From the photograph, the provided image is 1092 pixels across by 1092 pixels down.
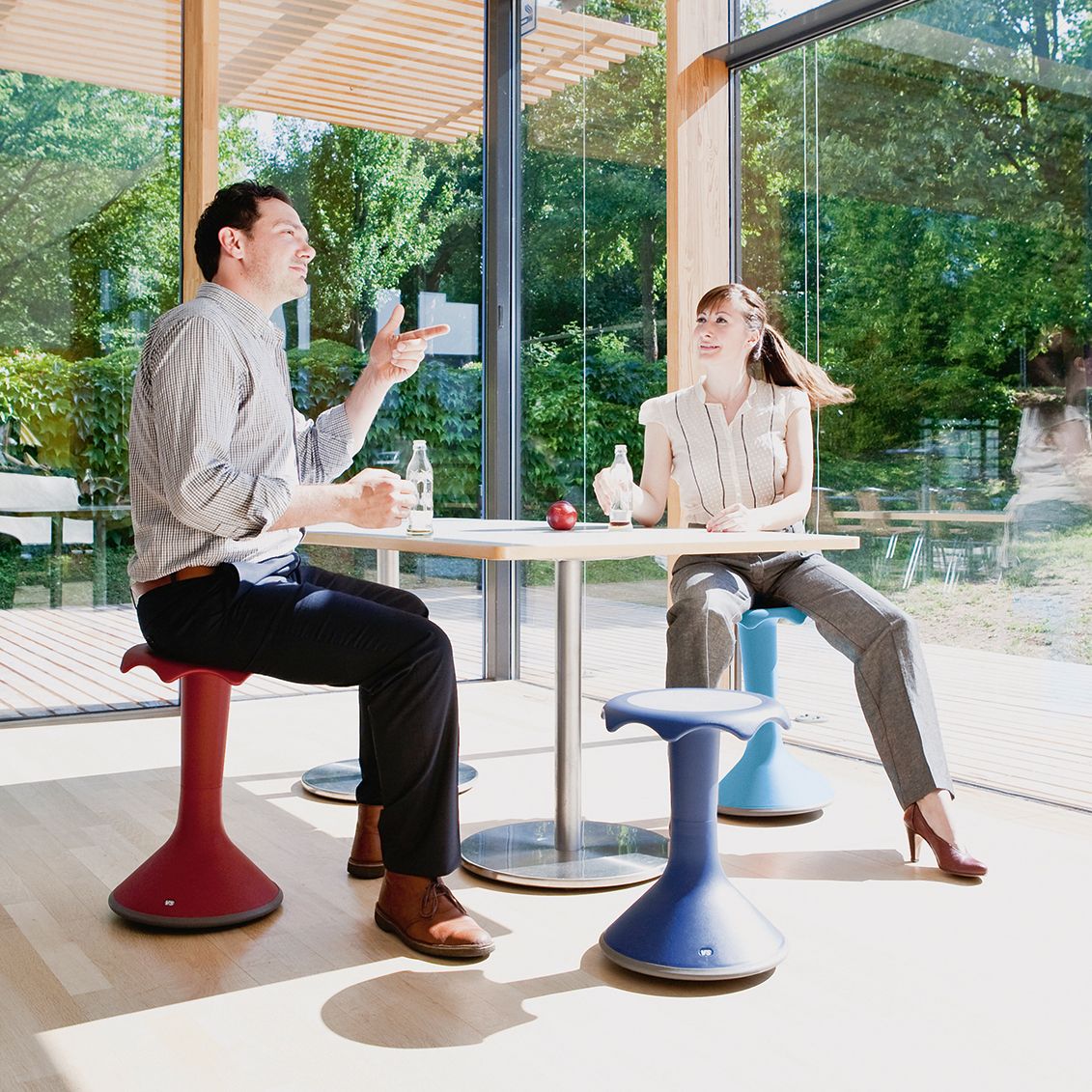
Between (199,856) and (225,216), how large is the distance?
131 centimetres

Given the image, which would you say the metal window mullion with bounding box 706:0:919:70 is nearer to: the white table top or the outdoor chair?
the white table top

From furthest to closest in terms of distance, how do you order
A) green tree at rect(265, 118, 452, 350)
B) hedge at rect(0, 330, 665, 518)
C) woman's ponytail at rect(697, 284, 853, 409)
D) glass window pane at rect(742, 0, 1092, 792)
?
green tree at rect(265, 118, 452, 350) → hedge at rect(0, 330, 665, 518) → woman's ponytail at rect(697, 284, 853, 409) → glass window pane at rect(742, 0, 1092, 792)

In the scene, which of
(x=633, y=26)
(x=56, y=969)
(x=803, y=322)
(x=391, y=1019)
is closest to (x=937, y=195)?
(x=803, y=322)

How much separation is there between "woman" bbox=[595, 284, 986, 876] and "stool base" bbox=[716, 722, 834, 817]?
0.40 m

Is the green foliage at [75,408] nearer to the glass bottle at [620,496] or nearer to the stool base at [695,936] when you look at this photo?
the glass bottle at [620,496]

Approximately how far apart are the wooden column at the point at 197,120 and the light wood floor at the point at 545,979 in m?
2.30

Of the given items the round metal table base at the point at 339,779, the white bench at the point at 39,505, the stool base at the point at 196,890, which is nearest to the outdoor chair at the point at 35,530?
the white bench at the point at 39,505

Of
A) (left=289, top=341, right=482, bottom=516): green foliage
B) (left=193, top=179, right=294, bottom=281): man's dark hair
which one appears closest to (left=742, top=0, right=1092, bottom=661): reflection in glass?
(left=289, top=341, right=482, bottom=516): green foliage

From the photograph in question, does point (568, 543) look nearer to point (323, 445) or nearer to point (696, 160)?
point (323, 445)

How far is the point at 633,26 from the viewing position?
477 cm

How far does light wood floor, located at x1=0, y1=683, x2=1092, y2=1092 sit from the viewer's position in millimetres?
1808

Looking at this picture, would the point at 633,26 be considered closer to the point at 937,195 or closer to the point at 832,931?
the point at 937,195

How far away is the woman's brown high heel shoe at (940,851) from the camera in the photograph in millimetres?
2674

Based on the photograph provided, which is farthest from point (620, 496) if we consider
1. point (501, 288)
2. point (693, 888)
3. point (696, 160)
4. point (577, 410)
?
point (501, 288)
